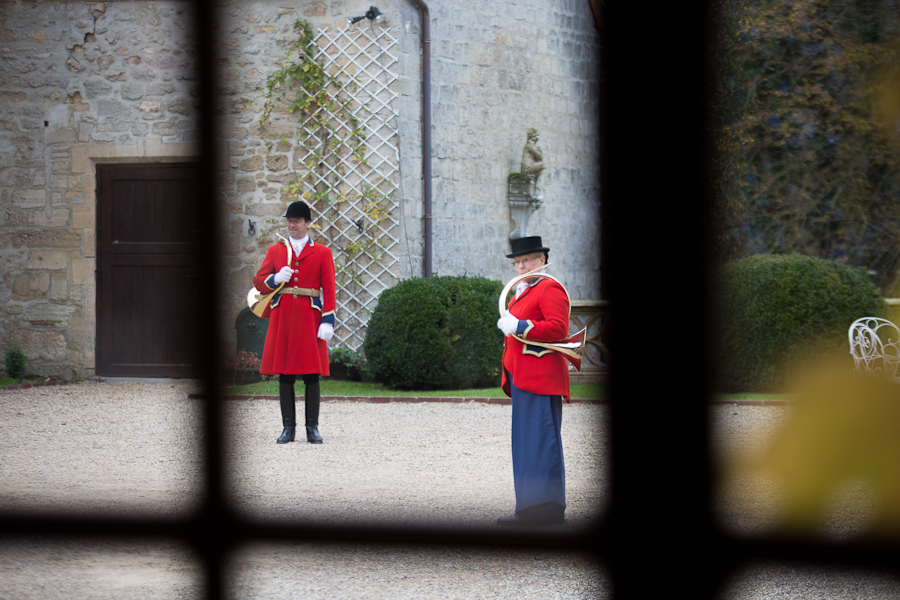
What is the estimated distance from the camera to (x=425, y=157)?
8984 millimetres

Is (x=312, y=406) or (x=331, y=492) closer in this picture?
(x=331, y=492)

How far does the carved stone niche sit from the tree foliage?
275 centimetres

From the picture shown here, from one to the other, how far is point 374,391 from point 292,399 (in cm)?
241

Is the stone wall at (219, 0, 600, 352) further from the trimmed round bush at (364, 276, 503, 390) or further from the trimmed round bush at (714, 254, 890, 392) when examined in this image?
the trimmed round bush at (714, 254, 890, 392)

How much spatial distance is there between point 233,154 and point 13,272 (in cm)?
273

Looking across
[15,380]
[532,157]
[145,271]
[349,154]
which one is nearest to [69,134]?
[145,271]

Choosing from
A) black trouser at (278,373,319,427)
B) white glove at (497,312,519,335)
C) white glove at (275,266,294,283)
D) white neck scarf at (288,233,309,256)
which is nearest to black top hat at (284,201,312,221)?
white neck scarf at (288,233,309,256)

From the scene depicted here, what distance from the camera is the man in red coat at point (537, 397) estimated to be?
3.28 m

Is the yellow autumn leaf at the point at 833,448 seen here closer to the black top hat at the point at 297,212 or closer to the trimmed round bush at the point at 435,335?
the black top hat at the point at 297,212

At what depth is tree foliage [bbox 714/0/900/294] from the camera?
1000cm

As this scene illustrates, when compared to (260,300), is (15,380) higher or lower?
lower

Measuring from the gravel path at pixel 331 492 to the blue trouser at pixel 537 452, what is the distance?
165 millimetres

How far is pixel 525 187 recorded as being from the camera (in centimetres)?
1003

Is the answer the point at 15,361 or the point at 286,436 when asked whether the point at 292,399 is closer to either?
the point at 286,436
